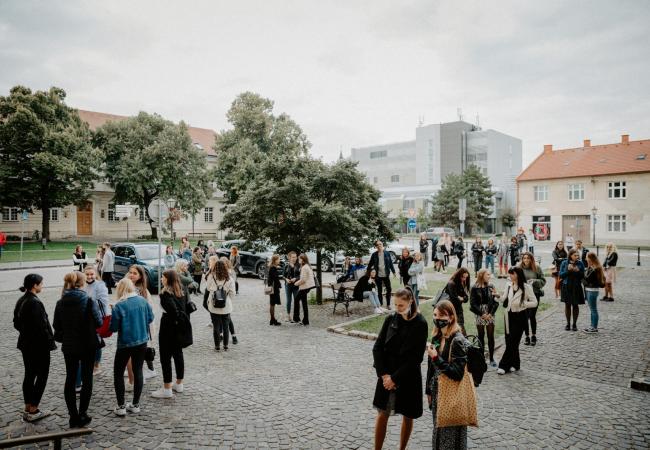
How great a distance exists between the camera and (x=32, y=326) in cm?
536

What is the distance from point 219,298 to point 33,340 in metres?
3.45

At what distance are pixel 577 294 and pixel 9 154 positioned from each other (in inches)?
1609

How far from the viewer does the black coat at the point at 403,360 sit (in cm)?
429

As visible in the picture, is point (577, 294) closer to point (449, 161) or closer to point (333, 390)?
point (333, 390)

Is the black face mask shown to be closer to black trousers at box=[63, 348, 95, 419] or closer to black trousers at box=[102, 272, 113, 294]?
black trousers at box=[63, 348, 95, 419]

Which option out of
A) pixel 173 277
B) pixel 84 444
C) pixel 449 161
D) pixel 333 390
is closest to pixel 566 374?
pixel 333 390

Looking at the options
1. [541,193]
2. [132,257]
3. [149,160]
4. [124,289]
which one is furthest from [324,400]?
[541,193]

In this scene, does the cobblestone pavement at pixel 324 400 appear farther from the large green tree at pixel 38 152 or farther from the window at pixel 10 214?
the window at pixel 10 214

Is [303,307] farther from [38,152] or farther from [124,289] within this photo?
[38,152]

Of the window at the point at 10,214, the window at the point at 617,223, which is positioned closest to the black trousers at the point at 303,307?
the window at the point at 10,214

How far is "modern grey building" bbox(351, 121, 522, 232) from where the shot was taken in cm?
7412

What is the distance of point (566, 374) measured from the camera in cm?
723

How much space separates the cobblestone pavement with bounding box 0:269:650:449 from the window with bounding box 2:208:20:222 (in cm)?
3883

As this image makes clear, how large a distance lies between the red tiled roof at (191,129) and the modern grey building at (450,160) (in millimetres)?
27066
